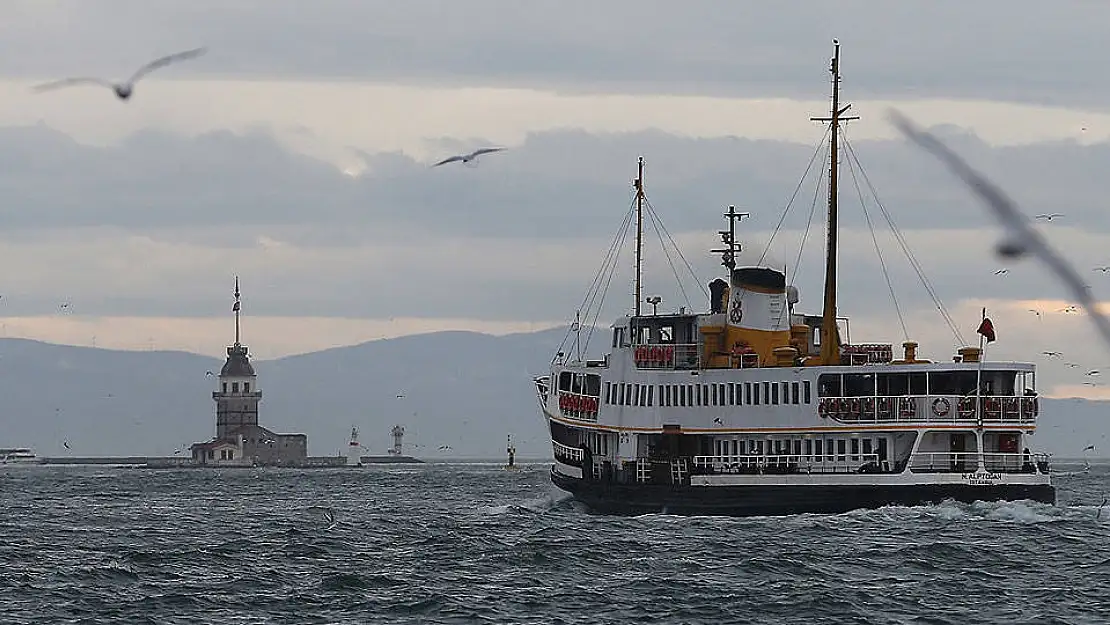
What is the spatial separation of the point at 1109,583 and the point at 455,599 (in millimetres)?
18144

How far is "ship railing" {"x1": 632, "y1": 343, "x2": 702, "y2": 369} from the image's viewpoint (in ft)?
270

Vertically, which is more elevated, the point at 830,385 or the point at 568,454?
the point at 830,385

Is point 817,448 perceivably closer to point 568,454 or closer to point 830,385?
point 830,385

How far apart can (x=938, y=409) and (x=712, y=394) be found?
9.75 m

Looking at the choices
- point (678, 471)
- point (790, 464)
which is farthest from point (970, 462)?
point (678, 471)

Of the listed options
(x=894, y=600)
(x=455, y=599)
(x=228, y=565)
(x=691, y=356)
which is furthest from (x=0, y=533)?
(x=894, y=600)

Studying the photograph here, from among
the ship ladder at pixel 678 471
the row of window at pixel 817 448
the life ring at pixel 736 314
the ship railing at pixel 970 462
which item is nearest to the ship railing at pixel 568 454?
the ship ladder at pixel 678 471

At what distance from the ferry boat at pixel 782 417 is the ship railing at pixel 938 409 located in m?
0.05

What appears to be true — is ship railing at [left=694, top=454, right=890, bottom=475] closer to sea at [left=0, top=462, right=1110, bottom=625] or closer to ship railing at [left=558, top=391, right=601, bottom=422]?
sea at [left=0, top=462, right=1110, bottom=625]

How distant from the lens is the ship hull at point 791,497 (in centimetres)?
7337

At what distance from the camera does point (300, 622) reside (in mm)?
49188

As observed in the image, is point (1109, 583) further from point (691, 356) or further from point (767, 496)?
point (691, 356)

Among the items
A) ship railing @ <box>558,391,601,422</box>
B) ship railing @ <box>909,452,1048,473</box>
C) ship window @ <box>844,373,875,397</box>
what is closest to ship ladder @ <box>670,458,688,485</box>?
ship railing @ <box>558,391,601,422</box>

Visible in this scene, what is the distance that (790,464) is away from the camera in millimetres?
77500
